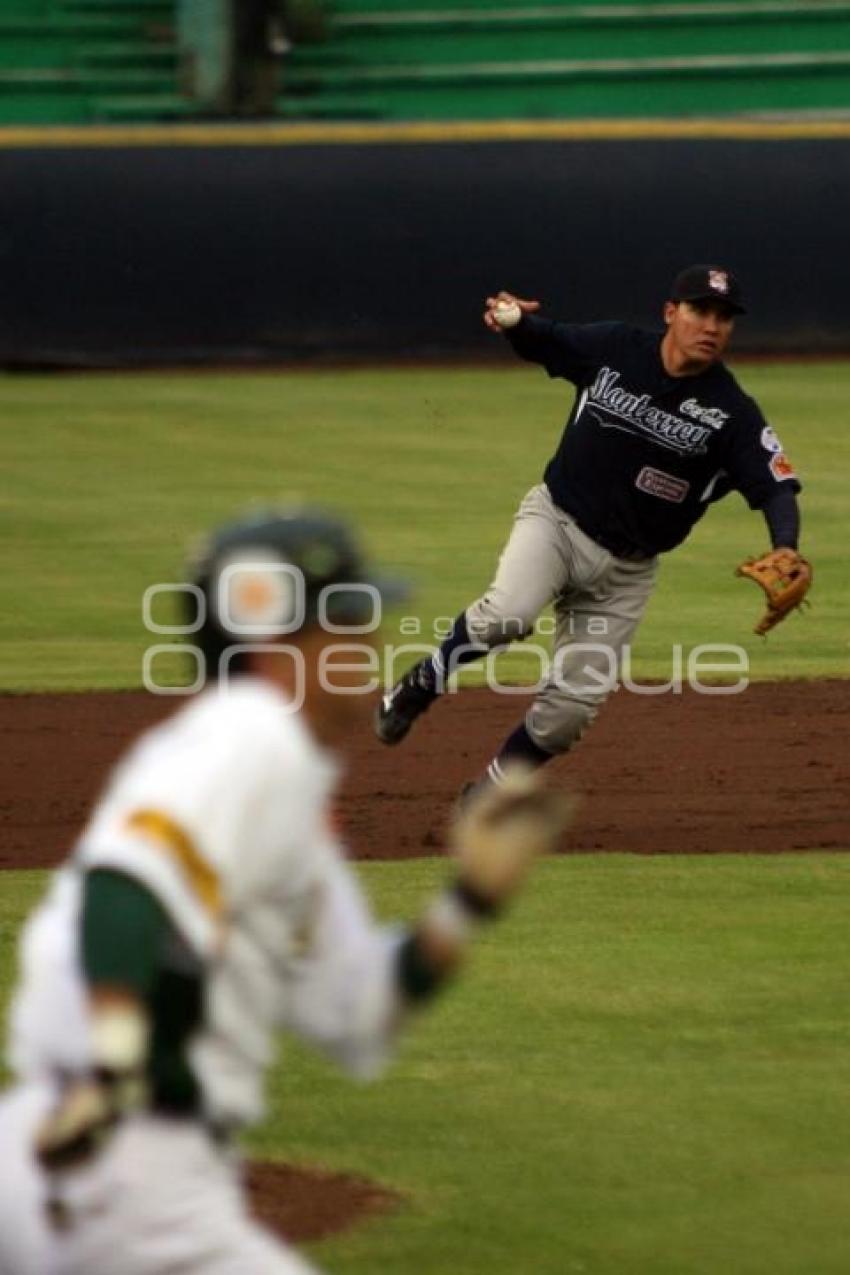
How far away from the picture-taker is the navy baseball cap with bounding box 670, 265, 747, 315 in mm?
8664

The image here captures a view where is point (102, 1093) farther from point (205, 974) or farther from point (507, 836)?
point (507, 836)

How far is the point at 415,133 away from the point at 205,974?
1813 centimetres

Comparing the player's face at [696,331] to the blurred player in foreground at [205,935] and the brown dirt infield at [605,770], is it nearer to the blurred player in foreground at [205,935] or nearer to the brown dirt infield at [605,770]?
Answer: the brown dirt infield at [605,770]

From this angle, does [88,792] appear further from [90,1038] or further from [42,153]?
[42,153]

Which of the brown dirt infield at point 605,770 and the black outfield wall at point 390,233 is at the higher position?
the brown dirt infield at point 605,770

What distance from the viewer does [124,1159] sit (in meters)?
3.11

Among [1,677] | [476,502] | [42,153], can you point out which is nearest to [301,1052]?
[1,677]

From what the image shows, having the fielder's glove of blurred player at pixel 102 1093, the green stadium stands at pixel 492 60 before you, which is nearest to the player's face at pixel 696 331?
the fielder's glove of blurred player at pixel 102 1093

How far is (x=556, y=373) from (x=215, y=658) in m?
6.02

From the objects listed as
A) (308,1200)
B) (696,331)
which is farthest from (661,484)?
(308,1200)

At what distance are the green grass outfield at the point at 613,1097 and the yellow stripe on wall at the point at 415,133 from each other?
13.1 m

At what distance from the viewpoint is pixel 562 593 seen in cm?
905

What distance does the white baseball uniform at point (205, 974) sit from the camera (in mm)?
3074

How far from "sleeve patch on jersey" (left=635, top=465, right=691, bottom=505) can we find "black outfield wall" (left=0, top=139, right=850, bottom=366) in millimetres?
12030
